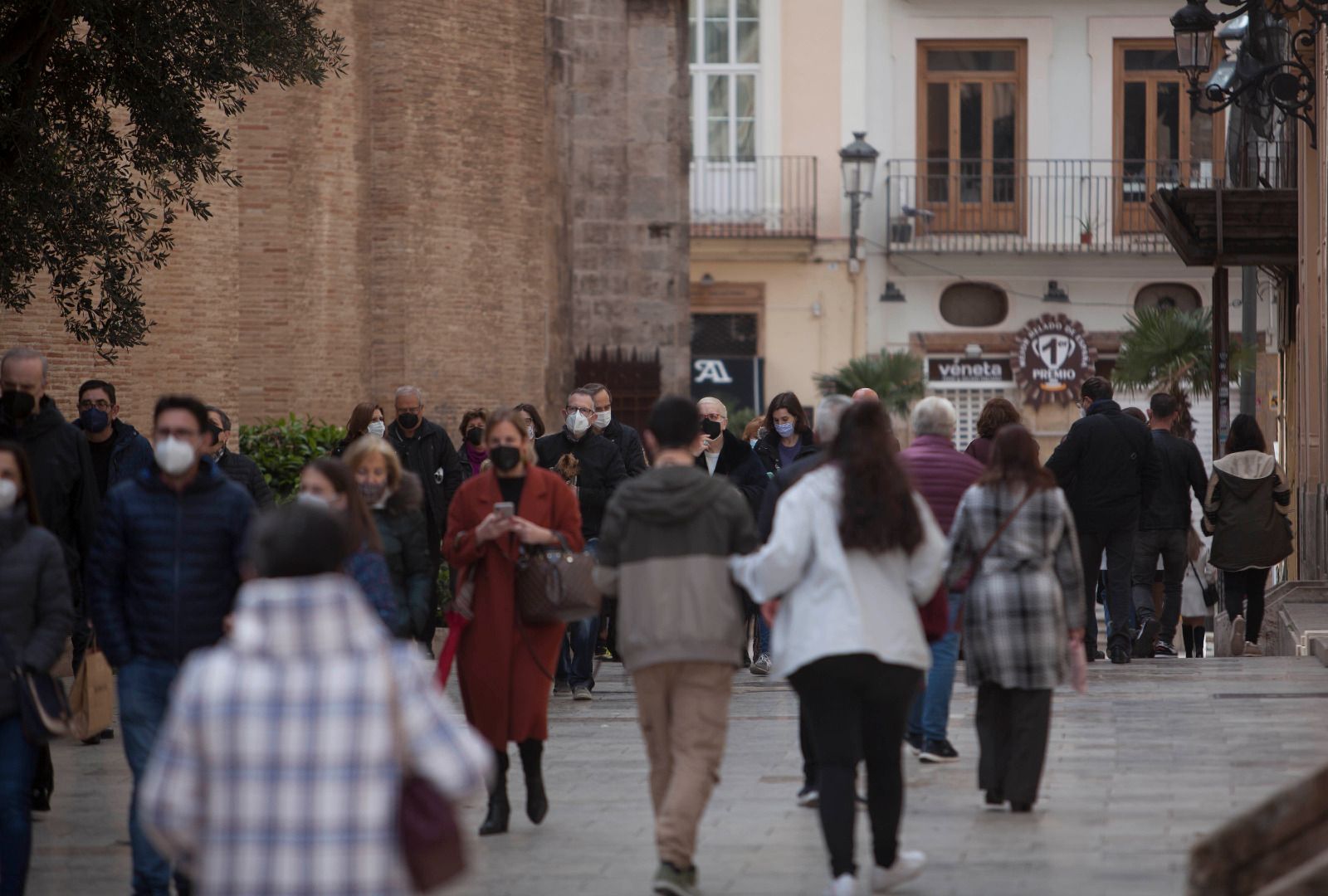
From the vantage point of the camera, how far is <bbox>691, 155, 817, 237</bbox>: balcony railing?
37812mm

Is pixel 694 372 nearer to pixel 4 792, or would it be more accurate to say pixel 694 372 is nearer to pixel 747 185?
pixel 747 185

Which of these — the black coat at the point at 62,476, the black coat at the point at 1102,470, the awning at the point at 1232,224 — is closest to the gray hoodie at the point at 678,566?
the black coat at the point at 62,476

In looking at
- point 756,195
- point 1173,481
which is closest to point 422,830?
point 1173,481

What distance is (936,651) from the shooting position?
9312 millimetres

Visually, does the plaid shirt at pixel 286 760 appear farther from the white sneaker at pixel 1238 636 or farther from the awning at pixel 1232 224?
the awning at pixel 1232 224

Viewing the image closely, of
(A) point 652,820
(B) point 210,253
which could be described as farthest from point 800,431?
(B) point 210,253

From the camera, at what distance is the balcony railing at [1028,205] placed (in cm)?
3753

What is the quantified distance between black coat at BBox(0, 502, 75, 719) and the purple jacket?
11.9ft

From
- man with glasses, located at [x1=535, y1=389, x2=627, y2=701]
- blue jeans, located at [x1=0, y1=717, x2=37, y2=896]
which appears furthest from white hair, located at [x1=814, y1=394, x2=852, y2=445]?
man with glasses, located at [x1=535, y1=389, x2=627, y2=701]

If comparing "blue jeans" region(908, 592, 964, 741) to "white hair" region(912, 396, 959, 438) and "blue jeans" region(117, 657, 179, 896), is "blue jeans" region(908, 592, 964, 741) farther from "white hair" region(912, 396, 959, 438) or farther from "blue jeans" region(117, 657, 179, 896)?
"blue jeans" region(117, 657, 179, 896)

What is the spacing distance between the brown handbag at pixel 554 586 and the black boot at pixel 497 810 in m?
0.61

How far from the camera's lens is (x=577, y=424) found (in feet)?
40.1

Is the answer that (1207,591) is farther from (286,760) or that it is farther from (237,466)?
(286,760)

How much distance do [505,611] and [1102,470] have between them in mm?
6157
